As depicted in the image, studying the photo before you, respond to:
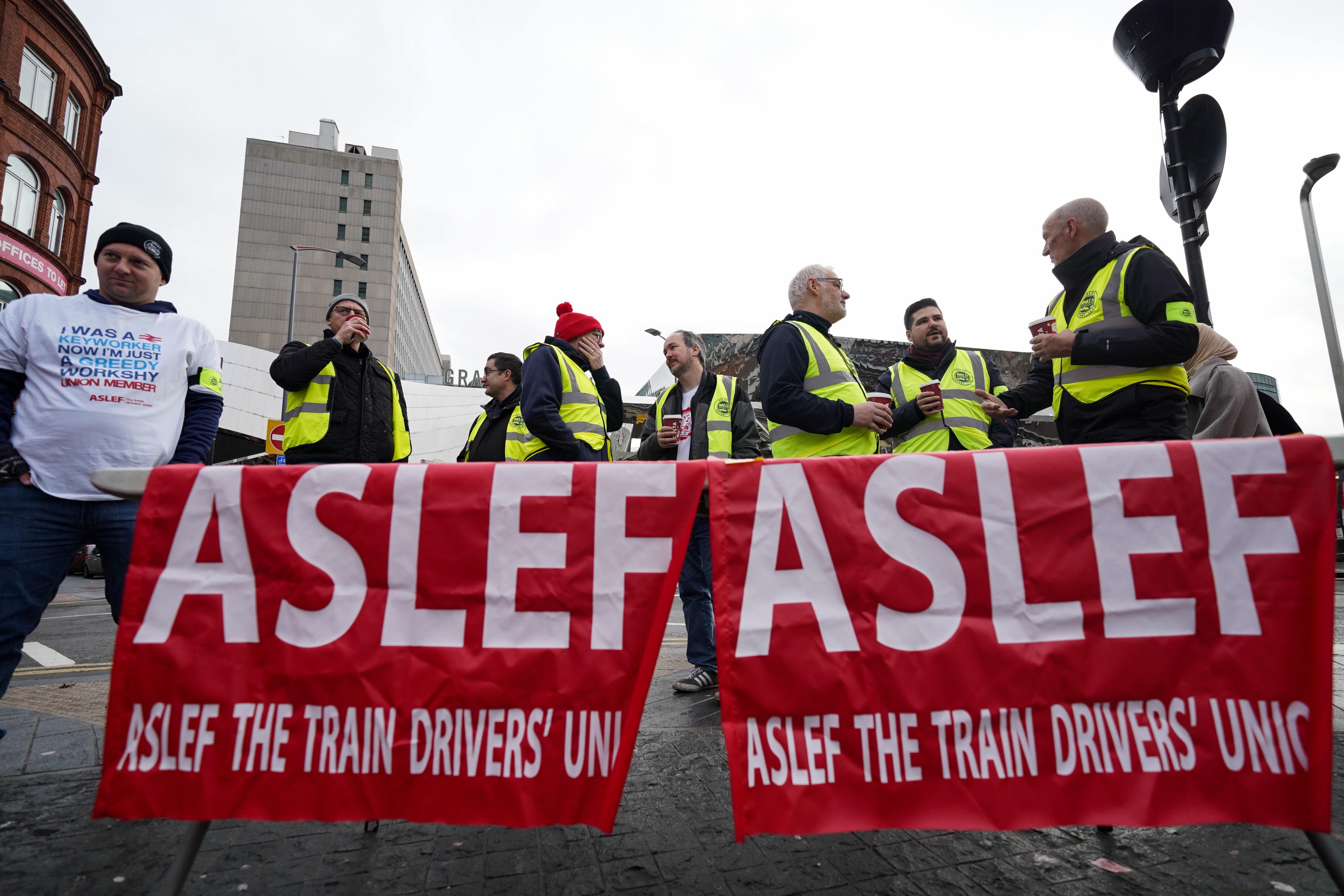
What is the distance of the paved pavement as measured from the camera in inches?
72.3

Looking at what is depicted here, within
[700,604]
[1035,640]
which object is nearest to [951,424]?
[700,604]

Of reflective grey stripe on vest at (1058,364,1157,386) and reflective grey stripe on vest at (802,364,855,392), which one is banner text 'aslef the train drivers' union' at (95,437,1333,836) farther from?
reflective grey stripe on vest at (802,364,855,392)

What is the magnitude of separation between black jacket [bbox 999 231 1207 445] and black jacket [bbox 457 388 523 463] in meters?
3.24

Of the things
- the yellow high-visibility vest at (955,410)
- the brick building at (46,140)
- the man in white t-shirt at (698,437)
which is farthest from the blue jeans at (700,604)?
the brick building at (46,140)

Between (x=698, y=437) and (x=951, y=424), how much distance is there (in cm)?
148

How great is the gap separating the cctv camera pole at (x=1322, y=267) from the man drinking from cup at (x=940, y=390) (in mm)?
11785

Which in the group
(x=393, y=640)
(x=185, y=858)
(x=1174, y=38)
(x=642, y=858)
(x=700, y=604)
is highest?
(x=1174, y=38)

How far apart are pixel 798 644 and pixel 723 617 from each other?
0.65 feet

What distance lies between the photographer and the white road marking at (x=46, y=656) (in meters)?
5.28

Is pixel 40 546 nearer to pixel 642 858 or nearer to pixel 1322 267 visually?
pixel 642 858

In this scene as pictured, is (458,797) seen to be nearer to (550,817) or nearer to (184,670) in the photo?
(550,817)

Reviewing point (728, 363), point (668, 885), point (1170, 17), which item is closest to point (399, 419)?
point (668, 885)

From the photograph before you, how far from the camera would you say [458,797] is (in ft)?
5.63

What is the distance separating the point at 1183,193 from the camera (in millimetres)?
4262
